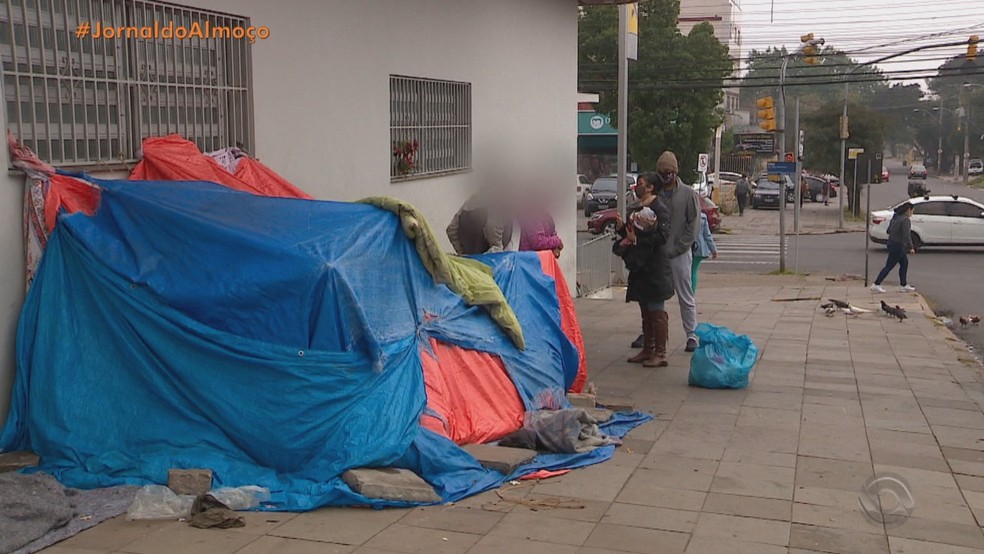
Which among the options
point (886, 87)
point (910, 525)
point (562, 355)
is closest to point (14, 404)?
point (562, 355)

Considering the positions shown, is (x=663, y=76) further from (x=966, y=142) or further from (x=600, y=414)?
(x=966, y=142)

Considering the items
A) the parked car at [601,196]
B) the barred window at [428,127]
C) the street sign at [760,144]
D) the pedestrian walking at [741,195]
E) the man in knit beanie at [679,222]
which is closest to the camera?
the man in knit beanie at [679,222]

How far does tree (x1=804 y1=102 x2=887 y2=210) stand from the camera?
45.3m

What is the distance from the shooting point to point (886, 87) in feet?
353

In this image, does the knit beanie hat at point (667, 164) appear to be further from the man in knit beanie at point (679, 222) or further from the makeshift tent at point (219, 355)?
the makeshift tent at point (219, 355)

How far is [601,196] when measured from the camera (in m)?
38.2

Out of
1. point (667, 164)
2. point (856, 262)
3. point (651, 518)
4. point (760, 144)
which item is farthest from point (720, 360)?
point (760, 144)

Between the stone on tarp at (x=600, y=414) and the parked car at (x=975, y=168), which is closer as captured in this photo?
the stone on tarp at (x=600, y=414)

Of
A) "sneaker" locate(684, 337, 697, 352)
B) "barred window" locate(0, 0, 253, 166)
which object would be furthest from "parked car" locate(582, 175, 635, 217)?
"barred window" locate(0, 0, 253, 166)

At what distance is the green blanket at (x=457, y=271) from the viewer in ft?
20.3

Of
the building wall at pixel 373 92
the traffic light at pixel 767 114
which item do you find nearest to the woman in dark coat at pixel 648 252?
the building wall at pixel 373 92

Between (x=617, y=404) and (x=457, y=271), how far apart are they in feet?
5.97

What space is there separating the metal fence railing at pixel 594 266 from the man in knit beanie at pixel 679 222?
255 inches

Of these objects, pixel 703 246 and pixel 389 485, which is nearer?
pixel 389 485
